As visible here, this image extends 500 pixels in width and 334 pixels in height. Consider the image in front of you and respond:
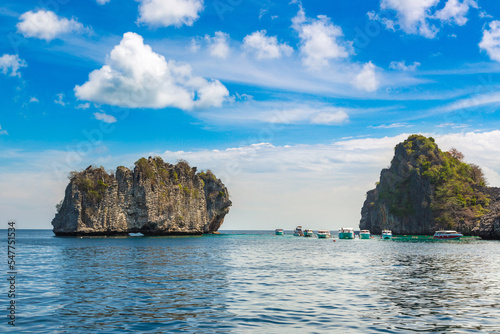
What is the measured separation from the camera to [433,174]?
17712cm

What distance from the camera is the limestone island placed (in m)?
165

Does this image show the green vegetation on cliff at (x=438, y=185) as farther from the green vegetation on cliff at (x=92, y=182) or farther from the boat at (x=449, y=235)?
the green vegetation on cliff at (x=92, y=182)

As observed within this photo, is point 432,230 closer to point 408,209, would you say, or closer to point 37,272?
point 408,209

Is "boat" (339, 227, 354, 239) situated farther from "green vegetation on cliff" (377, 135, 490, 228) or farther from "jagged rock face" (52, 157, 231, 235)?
"jagged rock face" (52, 157, 231, 235)

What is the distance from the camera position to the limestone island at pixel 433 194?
164875 mm

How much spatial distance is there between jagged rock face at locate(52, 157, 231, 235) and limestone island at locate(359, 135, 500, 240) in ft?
318

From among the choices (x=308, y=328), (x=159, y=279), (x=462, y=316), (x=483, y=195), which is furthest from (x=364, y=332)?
(x=483, y=195)

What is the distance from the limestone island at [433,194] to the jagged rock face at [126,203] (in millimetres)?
96814

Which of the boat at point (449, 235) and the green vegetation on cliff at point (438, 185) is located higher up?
the green vegetation on cliff at point (438, 185)

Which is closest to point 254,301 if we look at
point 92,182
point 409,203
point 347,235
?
point 92,182

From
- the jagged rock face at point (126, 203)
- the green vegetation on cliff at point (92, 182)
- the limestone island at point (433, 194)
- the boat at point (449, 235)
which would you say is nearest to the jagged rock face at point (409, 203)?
the limestone island at point (433, 194)

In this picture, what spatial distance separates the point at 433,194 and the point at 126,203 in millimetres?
125254

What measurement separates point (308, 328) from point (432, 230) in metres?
174

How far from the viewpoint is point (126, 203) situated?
14125 centimetres
